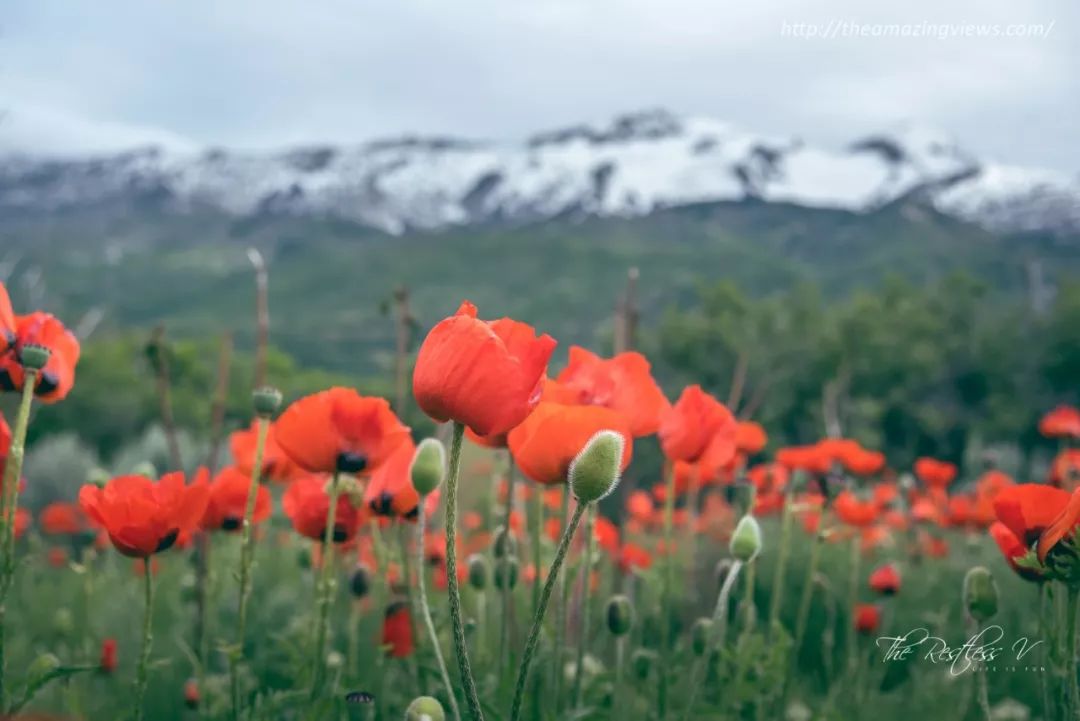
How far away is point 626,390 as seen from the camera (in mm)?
1505

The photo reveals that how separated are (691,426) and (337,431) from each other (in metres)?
0.68

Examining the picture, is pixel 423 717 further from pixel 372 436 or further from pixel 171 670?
pixel 171 670

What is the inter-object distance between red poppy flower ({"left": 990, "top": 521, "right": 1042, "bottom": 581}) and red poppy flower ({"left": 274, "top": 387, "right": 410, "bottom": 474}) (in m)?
1.01

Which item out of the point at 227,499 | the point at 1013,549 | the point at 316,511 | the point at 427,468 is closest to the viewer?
the point at 427,468

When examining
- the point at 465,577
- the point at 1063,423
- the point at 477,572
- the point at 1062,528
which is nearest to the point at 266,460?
the point at 477,572

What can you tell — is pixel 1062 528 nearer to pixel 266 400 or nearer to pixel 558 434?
pixel 558 434

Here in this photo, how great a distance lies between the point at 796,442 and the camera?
1163 inches

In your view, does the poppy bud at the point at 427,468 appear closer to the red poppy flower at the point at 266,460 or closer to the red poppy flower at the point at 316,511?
the red poppy flower at the point at 316,511

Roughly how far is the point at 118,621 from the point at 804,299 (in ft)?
127

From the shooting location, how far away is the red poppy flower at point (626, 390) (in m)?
1.49

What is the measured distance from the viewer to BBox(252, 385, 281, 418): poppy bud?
4.79 ft

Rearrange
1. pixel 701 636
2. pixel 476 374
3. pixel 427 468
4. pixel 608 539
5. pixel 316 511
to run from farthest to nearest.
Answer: pixel 608 539 → pixel 701 636 → pixel 316 511 → pixel 427 468 → pixel 476 374

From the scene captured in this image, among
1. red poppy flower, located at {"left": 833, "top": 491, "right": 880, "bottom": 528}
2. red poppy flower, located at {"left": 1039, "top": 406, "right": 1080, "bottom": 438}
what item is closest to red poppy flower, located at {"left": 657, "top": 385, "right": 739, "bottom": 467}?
red poppy flower, located at {"left": 833, "top": 491, "right": 880, "bottom": 528}

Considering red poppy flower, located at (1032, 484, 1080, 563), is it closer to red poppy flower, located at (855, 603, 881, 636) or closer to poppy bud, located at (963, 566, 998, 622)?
poppy bud, located at (963, 566, 998, 622)
